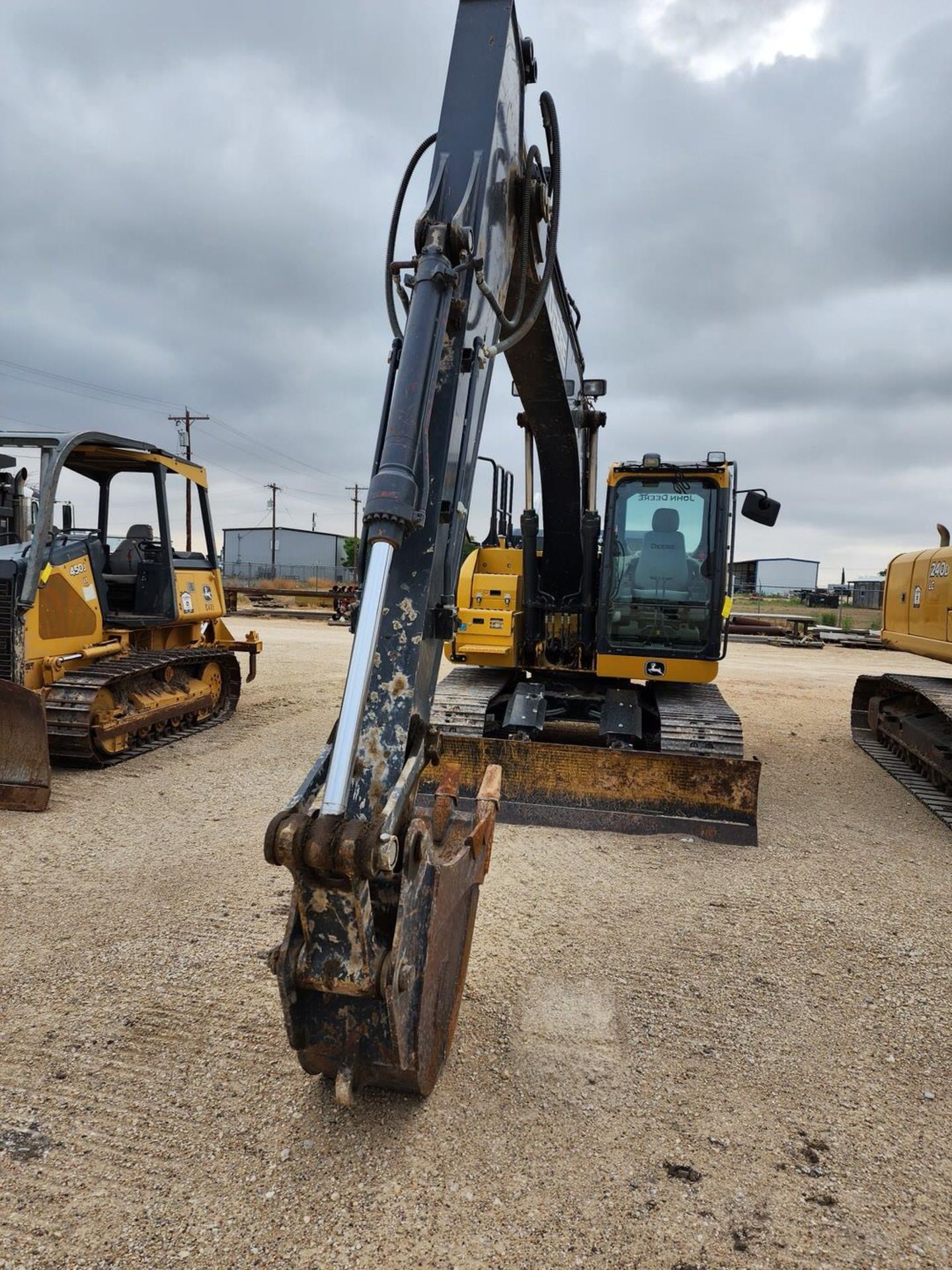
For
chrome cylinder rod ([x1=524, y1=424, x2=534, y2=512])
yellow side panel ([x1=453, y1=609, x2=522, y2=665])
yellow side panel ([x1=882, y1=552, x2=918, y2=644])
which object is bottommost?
yellow side panel ([x1=453, y1=609, x2=522, y2=665])

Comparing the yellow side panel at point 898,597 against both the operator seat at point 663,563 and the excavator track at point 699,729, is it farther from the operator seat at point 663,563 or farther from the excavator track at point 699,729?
the operator seat at point 663,563

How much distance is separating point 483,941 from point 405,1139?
4.39ft

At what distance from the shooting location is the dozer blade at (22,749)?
5445 millimetres

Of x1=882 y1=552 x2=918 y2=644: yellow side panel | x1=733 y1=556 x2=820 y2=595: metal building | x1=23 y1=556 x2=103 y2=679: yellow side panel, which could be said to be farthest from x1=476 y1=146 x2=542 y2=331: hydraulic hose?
x1=733 y1=556 x2=820 y2=595: metal building

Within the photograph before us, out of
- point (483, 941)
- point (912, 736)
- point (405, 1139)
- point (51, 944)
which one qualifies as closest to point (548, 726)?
point (912, 736)

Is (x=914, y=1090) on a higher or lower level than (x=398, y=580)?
lower

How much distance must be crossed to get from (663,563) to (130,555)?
17.6ft

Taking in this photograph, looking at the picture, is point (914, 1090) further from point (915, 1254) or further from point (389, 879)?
point (389, 879)

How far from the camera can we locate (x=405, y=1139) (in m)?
2.34

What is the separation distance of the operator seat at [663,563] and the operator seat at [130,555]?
501cm

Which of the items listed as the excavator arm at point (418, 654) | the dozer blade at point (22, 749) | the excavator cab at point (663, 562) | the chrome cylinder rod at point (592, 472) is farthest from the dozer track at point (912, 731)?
the dozer blade at point (22, 749)

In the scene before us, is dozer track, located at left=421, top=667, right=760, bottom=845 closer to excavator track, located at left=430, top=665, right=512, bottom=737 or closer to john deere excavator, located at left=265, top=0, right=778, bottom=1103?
john deere excavator, located at left=265, top=0, right=778, bottom=1103

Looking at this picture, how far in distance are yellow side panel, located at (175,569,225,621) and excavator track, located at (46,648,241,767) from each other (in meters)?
0.41

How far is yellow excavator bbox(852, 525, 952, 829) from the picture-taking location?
21.2 ft
